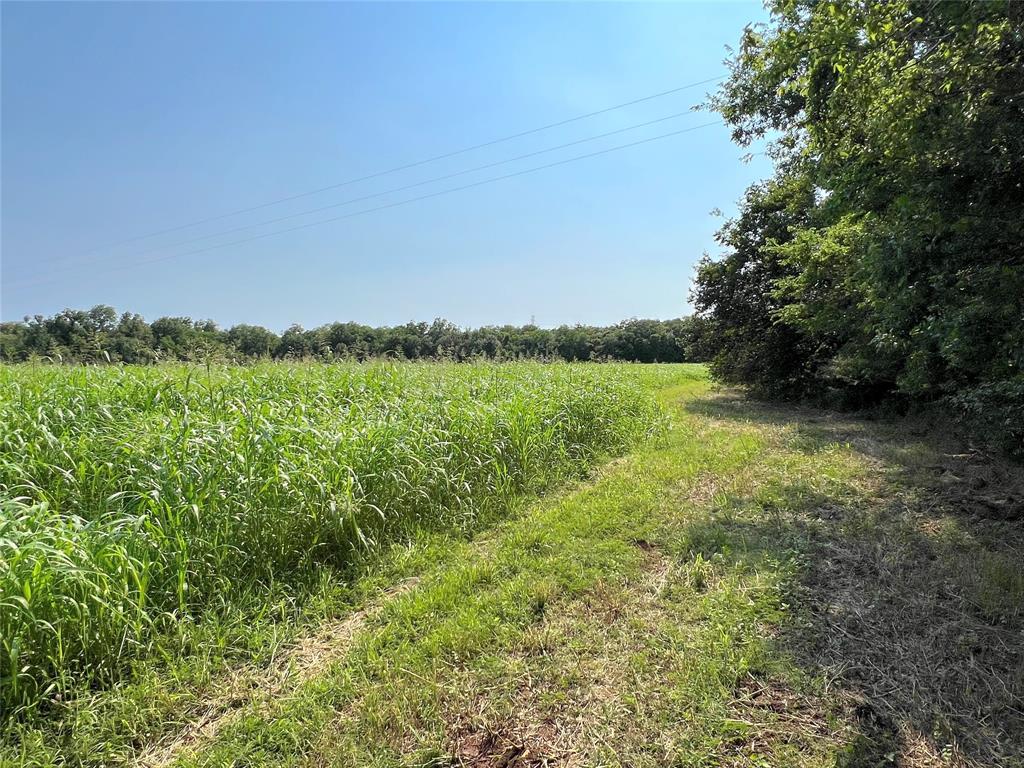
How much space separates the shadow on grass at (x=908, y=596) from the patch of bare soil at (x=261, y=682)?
2.24 meters

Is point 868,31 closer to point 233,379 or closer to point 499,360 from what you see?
point 233,379

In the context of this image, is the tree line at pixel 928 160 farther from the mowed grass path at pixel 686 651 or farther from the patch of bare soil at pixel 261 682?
the patch of bare soil at pixel 261 682

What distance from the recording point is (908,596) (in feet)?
8.41

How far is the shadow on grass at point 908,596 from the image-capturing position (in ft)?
5.63

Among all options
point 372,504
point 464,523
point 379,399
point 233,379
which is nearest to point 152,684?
point 372,504

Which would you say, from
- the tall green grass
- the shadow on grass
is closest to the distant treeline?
the tall green grass

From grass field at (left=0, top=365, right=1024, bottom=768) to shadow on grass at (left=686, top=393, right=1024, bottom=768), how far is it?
0.01m

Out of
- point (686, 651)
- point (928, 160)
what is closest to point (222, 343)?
point (686, 651)

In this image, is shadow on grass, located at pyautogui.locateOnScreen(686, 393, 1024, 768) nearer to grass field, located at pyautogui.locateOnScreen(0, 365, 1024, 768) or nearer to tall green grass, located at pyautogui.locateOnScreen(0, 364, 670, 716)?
grass field, located at pyautogui.locateOnScreen(0, 365, 1024, 768)

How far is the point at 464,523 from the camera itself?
12.6 ft

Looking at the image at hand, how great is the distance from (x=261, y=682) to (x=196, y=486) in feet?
4.56

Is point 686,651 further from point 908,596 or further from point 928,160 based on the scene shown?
point 928,160

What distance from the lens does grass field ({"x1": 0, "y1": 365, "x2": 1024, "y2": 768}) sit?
5.69 feet

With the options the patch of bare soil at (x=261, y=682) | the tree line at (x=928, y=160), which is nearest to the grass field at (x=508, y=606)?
the patch of bare soil at (x=261, y=682)
